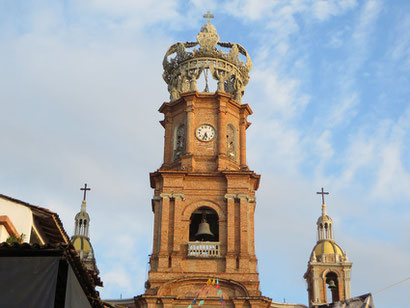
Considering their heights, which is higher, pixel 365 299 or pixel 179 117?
pixel 179 117

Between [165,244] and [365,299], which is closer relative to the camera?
[365,299]

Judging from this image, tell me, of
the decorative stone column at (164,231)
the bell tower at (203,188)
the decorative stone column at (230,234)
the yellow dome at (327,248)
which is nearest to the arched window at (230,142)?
the bell tower at (203,188)

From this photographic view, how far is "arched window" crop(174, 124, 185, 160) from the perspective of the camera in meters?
42.8

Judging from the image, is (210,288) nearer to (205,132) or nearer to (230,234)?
(230,234)

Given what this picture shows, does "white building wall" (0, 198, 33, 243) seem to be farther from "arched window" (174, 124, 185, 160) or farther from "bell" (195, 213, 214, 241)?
"arched window" (174, 124, 185, 160)

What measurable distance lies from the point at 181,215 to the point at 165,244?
1797 mm

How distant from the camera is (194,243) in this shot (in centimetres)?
3906

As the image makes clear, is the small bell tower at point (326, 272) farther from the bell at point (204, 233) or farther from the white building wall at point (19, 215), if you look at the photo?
the white building wall at point (19, 215)

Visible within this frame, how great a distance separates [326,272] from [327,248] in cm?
162

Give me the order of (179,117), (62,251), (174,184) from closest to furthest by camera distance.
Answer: (62,251) < (174,184) < (179,117)

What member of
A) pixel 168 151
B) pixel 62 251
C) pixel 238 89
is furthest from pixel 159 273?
pixel 62 251

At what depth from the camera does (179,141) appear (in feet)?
142

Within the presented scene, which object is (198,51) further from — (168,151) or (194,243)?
(194,243)

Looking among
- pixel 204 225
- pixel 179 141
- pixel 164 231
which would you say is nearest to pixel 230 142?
pixel 179 141
